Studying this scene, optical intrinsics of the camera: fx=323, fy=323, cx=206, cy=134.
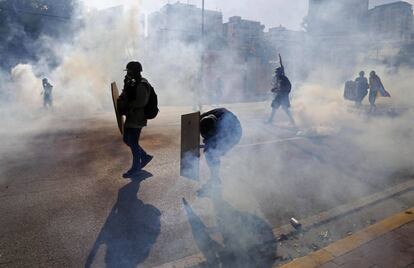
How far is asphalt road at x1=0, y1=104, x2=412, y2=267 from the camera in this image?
9.66ft

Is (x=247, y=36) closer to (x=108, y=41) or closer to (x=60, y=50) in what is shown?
(x=108, y=41)

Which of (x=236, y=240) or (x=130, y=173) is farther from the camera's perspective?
(x=130, y=173)

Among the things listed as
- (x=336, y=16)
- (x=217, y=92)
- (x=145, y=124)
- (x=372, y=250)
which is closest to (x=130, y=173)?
(x=145, y=124)

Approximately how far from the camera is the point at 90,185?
4465 mm

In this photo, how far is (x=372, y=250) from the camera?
9.65 feet

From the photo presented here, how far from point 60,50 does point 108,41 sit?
3.46m

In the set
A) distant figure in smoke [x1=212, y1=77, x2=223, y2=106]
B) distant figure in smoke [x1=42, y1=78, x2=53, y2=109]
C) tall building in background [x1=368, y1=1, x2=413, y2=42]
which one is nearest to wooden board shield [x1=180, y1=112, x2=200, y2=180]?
distant figure in smoke [x1=42, y1=78, x2=53, y2=109]

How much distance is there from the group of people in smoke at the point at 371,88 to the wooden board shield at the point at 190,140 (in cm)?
930

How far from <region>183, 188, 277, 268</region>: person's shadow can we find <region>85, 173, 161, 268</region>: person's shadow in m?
0.43

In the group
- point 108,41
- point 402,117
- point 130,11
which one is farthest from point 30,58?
point 402,117

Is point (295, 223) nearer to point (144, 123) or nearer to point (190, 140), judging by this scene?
point (190, 140)

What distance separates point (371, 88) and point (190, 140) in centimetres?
976

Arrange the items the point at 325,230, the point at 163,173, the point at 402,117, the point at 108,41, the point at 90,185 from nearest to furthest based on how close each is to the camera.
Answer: the point at 325,230, the point at 90,185, the point at 163,173, the point at 402,117, the point at 108,41

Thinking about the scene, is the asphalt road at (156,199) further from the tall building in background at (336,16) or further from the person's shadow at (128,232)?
the tall building in background at (336,16)
